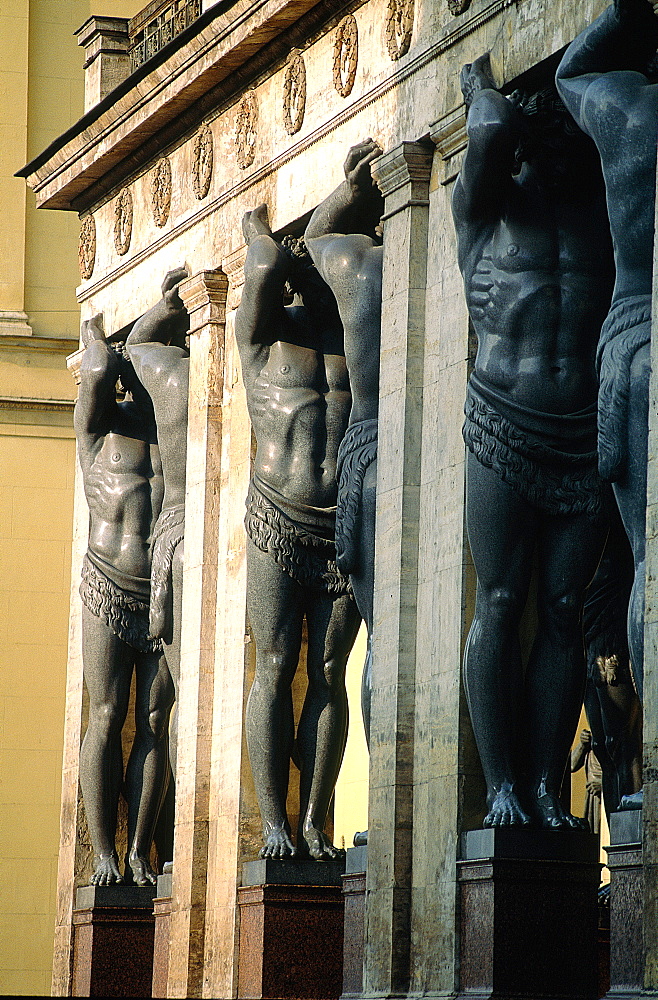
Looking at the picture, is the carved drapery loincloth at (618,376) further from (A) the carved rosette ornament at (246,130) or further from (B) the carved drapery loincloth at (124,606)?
(B) the carved drapery loincloth at (124,606)

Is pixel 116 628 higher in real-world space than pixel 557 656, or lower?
higher

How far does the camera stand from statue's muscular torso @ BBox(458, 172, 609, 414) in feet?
39.9

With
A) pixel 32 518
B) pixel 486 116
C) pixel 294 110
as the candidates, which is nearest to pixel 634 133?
pixel 486 116

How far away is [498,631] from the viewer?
12.1 metres

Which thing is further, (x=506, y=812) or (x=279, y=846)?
(x=279, y=846)

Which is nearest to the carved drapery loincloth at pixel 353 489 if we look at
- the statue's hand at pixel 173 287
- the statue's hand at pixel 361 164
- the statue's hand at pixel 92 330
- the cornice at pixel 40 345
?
the statue's hand at pixel 361 164

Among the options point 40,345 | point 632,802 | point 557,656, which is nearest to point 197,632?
point 557,656

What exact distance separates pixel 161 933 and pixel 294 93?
6.17 m

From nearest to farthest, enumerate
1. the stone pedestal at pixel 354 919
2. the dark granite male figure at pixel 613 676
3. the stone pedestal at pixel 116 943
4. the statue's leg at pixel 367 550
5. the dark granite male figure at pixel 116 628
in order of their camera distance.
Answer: the dark granite male figure at pixel 613 676 → the stone pedestal at pixel 354 919 → the statue's leg at pixel 367 550 → the stone pedestal at pixel 116 943 → the dark granite male figure at pixel 116 628

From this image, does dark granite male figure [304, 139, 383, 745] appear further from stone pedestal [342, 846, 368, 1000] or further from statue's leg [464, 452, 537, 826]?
statue's leg [464, 452, 537, 826]

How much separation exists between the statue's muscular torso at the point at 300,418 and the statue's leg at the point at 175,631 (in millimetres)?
2165

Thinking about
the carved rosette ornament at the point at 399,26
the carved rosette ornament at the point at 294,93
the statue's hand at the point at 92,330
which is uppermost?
the carved rosette ornament at the point at 294,93

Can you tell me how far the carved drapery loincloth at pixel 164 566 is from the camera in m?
17.5

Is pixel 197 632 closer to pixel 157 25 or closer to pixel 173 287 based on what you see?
pixel 173 287
